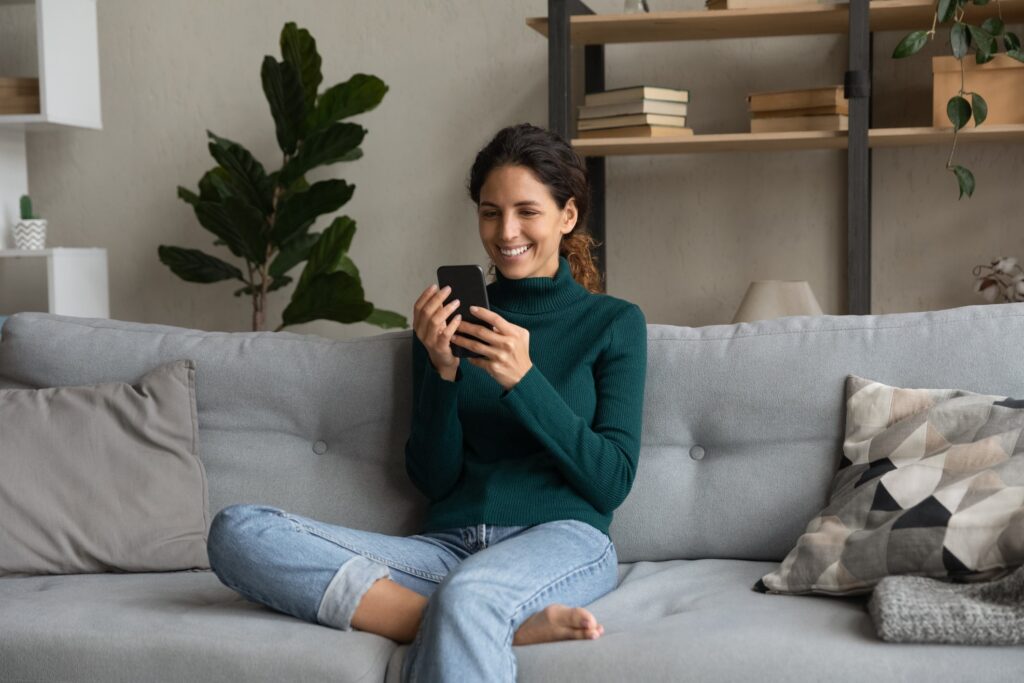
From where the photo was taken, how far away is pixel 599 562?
166cm

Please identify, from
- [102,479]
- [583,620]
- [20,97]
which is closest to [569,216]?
[583,620]

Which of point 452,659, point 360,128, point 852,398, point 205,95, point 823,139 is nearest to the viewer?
point 452,659

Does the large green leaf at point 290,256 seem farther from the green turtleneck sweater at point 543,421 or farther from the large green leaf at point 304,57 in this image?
the green turtleneck sweater at point 543,421

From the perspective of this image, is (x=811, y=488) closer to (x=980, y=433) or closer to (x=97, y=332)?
(x=980, y=433)

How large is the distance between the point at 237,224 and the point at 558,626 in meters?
2.19

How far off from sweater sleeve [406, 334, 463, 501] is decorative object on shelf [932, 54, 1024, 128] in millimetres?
1738

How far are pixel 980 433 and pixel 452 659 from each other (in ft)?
2.68

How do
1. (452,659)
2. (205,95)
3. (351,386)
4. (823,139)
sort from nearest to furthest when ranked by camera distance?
(452,659) < (351,386) < (823,139) < (205,95)

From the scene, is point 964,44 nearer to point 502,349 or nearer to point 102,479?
point 502,349

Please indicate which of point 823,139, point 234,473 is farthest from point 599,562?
point 823,139

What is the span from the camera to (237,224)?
3.34 meters

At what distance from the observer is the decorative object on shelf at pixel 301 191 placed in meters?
3.30

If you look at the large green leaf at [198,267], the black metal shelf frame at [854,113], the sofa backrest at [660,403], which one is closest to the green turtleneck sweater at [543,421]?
the sofa backrest at [660,403]

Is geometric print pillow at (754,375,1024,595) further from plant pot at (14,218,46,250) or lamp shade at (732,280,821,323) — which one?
plant pot at (14,218,46,250)
